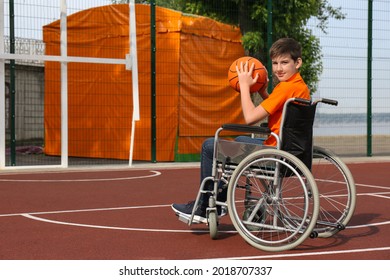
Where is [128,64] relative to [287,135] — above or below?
above

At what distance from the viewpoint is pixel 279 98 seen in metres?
4.78

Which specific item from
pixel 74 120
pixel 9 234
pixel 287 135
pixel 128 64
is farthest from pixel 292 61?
pixel 74 120

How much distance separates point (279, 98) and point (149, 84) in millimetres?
8497

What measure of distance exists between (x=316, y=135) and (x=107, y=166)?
160 inches

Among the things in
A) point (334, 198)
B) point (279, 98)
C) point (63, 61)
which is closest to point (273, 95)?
point (279, 98)

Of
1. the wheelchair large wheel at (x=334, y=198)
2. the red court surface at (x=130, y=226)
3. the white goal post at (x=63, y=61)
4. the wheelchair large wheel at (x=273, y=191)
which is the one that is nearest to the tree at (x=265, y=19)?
the white goal post at (x=63, y=61)

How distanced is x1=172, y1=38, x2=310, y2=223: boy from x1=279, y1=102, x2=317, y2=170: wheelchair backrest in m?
0.14

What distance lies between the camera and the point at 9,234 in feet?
17.5

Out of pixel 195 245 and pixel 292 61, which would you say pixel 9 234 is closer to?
pixel 195 245

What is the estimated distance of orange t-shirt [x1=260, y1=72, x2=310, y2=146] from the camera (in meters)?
4.78

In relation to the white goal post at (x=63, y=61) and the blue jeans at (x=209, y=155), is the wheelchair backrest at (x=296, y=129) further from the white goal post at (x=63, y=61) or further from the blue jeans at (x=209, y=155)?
the white goal post at (x=63, y=61)

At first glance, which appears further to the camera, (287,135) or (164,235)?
(164,235)

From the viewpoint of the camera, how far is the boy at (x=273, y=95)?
188 inches

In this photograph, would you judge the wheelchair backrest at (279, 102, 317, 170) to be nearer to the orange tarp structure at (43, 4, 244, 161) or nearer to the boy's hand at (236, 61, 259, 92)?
the boy's hand at (236, 61, 259, 92)
